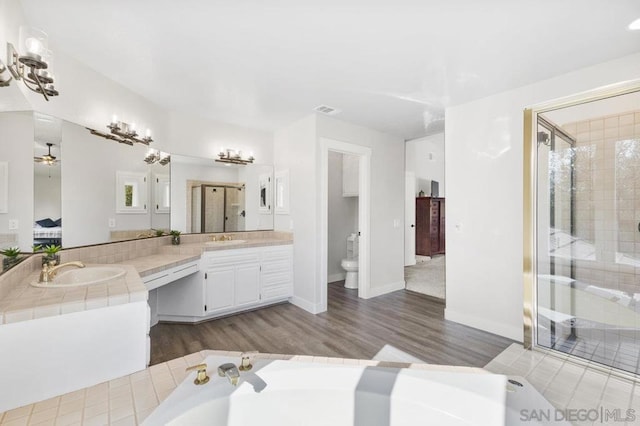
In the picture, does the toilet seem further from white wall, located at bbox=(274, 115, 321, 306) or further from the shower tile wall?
the shower tile wall

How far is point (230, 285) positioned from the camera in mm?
3131

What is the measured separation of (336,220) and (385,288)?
142 cm

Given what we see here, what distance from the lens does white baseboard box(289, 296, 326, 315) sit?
3289 millimetres

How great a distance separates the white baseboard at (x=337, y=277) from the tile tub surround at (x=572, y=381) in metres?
2.87

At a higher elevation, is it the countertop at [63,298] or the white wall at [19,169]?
the white wall at [19,169]

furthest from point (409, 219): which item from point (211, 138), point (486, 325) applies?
point (211, 138)

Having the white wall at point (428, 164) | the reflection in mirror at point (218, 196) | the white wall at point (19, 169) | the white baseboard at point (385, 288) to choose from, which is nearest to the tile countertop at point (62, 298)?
the white wall at point (19, 169)

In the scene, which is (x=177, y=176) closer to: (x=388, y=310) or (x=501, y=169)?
(x=388, y=310)

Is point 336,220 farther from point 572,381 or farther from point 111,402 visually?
point 111,402

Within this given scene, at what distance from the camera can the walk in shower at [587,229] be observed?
6.84ft

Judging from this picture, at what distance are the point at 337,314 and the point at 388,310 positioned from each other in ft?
2.17

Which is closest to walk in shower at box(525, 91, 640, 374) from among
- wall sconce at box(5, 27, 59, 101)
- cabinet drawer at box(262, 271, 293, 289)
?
cabinet drawer at box(262, 271, 293, 289)

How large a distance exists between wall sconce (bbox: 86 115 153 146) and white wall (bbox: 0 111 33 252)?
0.60 meters

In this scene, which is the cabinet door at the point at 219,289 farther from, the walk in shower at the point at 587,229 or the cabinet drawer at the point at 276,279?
the walk in shower at the point at 587,229
